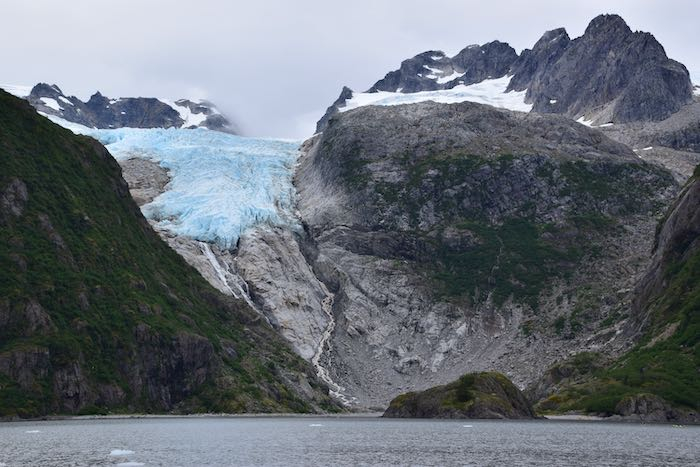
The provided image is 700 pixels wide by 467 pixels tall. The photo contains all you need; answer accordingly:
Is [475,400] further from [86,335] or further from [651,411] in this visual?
[86,335]

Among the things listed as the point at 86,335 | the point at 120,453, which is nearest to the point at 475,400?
the point at 86,335

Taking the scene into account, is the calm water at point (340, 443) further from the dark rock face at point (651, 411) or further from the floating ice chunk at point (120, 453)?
the dark rock face at point (651, 411)

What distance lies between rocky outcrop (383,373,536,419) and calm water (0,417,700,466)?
1275cm

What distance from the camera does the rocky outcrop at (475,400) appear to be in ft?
549

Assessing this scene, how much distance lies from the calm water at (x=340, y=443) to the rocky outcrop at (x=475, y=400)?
12745 mm

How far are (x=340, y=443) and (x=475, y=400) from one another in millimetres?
59882

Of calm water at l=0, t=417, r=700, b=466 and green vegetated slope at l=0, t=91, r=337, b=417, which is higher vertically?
green vegetated slope at l=0, t=91, r=337, b=417

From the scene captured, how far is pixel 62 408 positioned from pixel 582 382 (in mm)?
103448

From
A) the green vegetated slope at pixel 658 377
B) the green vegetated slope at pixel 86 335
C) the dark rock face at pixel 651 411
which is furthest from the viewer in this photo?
the green vegetated slope at pixel 658 377

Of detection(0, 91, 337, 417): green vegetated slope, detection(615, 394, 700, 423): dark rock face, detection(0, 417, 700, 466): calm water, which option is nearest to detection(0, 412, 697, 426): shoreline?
detection(615, 394, 700, 423): dark rock face

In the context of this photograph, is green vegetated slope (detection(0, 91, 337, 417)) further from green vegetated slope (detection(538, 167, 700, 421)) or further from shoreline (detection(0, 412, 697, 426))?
green vegetated slope (detection(538, 167, 700, 421))

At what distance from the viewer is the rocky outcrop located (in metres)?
167

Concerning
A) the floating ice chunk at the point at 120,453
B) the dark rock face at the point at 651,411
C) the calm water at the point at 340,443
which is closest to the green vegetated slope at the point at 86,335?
the calm water at the point at 340,443

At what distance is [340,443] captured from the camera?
112312mm
